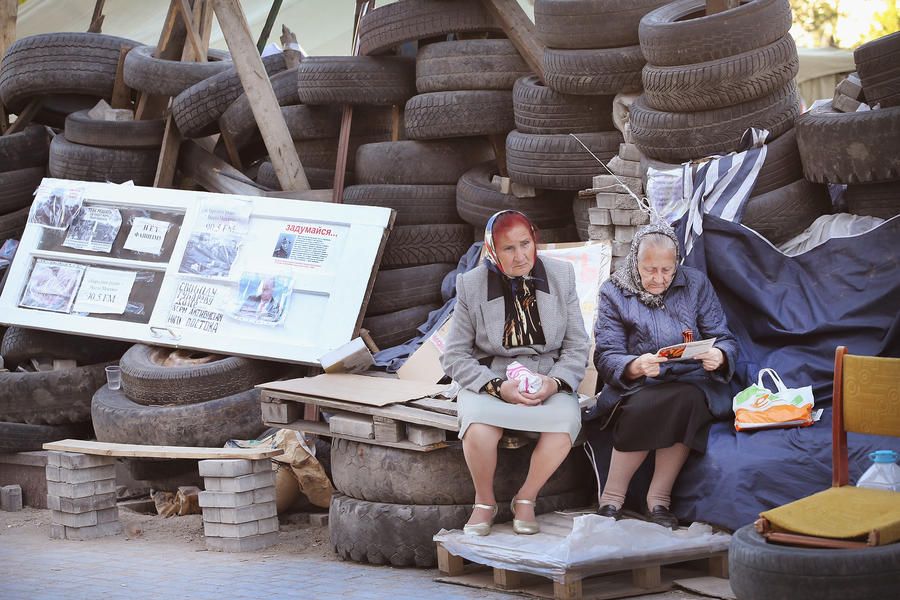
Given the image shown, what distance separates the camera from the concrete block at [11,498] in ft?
26.7

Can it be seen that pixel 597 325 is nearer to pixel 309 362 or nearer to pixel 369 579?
pixel 369 579

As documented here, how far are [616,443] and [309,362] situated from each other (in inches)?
113

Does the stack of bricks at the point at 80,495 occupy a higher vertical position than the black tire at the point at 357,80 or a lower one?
lower

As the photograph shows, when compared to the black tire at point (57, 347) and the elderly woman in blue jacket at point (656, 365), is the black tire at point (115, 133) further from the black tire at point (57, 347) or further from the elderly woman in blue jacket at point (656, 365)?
the elderly woman in blue jacket at point (656, 365)

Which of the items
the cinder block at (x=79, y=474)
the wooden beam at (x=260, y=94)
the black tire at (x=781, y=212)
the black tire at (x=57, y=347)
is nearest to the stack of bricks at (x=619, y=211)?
the black tire at (x=781, y=212)

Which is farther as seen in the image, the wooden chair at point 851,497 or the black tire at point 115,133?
the black tire at point 115,133

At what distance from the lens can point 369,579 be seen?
560 centimetres

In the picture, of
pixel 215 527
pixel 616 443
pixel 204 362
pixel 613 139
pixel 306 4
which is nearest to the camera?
pixel 616 443

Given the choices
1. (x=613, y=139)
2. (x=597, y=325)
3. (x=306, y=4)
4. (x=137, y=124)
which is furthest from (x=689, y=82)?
(x=306, y=4)

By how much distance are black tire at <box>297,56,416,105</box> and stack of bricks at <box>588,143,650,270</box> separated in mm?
2698

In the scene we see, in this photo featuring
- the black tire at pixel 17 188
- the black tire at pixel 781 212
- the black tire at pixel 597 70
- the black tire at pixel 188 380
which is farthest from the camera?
the black tire at pixel 17 188

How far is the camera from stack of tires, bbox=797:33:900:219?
5859 millimetres

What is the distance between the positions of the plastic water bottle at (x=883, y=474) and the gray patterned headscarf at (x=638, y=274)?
1.45m

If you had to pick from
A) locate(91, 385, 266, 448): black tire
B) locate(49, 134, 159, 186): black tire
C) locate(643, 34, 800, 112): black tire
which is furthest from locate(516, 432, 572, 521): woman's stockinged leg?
locate(49, 134, 159, 186): black tire
